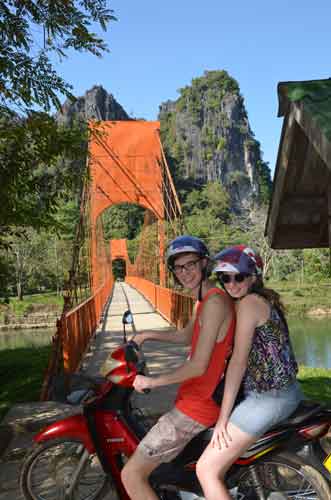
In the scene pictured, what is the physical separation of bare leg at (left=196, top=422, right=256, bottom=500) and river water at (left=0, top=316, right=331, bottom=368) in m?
14.0

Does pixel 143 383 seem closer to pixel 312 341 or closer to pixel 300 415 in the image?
pixel 300 415

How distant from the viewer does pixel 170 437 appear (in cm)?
217

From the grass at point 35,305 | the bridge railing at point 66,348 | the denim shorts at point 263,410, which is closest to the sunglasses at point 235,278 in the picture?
the denim shorts at point 263,410

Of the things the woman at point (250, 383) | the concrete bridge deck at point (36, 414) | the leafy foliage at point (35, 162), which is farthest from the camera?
the leafy foliage at point (35, 162)

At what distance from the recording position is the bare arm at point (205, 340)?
2121 millimetres

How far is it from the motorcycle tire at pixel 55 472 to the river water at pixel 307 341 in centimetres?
1368

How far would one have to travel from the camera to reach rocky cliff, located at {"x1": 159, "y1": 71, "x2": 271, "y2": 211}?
9700 cm

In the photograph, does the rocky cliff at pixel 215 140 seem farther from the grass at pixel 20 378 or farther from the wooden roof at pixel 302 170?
the wooden roof at pixel 302 170

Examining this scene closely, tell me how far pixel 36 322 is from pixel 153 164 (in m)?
21.5

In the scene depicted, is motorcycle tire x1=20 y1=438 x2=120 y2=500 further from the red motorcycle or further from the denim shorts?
the denim shorts

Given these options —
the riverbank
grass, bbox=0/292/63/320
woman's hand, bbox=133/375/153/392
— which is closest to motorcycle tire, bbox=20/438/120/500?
woman's hand, bbox=133/375/153/392

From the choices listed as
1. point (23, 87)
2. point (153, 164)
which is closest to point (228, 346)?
point (23, 87)

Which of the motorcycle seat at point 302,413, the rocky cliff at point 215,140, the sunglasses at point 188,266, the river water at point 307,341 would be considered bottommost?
the river water at point 307,341

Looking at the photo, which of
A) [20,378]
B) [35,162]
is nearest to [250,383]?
[35,162]
